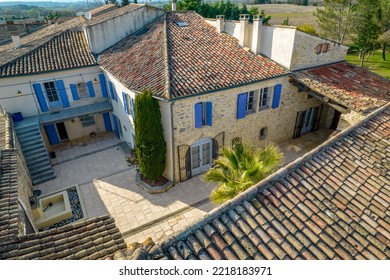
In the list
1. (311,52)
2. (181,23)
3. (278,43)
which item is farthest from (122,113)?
(311,52)

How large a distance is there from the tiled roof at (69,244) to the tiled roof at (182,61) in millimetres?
6825

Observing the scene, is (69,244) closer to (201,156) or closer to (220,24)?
(201,156)

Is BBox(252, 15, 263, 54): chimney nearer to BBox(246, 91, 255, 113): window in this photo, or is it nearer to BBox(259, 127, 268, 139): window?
BBox(246, 91, 255, 113): window

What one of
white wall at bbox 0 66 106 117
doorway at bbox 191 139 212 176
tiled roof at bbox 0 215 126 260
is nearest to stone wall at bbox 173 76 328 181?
doorway at bbox 191 139 212 176

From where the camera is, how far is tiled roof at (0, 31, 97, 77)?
16.4 m

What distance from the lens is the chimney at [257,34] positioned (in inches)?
638

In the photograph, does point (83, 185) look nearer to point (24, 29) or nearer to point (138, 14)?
point (138, 14)

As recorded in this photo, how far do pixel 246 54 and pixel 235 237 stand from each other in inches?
541

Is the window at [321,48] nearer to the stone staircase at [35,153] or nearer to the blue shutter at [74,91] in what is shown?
the blue shutter at [74,91]

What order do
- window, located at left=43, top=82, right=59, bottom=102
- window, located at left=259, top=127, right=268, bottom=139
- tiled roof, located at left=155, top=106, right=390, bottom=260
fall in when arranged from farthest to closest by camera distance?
window, located at left=43, top=82, right=59, bottom=102 < window, located at left=259, top=127, right=268, bottom=139 < tiled roof, located at left=155, top=106, right=390, bottom=260

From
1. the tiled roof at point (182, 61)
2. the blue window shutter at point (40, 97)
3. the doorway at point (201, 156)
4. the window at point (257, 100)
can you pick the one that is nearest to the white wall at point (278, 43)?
the tiled roof at point (182, 61)

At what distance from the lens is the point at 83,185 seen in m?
15.3

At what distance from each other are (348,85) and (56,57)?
19.0m

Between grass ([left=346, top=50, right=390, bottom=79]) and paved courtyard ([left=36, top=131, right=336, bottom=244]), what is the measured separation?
670 inches
